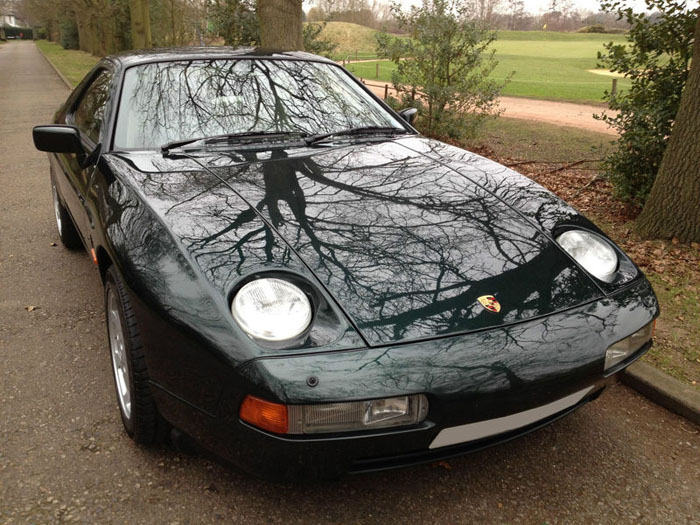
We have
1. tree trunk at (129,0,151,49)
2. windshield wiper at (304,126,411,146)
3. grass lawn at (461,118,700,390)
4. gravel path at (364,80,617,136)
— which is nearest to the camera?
windshield wiper at (304,126,411,146)

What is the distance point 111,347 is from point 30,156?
7.27 metres

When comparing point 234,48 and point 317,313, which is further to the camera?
point 234,48

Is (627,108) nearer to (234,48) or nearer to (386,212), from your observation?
(234,48)

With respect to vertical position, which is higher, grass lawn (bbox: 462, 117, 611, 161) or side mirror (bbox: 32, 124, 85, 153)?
side mirror (bbox: 32, 124, 85, 153)

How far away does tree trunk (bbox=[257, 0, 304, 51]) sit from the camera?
333 inches

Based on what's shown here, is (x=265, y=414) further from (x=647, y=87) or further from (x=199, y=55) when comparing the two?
(x=647, y=87)

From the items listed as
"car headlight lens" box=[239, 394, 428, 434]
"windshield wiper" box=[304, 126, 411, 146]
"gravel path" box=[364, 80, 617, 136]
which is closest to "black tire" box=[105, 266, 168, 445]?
"car headlight lens" box=[239, 394, 428, 434]

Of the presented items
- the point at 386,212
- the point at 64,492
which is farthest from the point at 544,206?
the point at 64,492

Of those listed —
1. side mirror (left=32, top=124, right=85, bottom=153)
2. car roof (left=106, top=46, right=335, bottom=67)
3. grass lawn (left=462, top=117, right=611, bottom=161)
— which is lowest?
grass lawn (left=462, top=117, right=611, bottom=161)

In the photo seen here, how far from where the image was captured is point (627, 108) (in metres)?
5.25

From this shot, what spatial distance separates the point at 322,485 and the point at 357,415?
1.85 feet

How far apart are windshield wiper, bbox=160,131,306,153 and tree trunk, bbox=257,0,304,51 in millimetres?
5936

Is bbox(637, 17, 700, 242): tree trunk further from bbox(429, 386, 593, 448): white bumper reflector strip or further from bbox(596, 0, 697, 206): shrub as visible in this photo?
Result: bbox(429, 386, 593, 448): white bumper reflector strip

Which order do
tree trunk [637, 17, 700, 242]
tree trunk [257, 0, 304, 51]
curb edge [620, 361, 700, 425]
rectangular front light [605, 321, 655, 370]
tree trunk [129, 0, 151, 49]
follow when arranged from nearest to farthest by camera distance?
rectangular front light [605, 321, 655, 370] < curb edge [620, 361, 700, 425] < tree trunk [637, 17, 700, 242] < tree trunk [257, 0, 304, 51] < tree trunk [129, 0, 151, 49]
